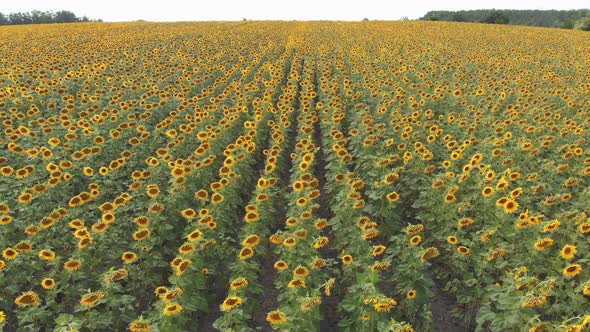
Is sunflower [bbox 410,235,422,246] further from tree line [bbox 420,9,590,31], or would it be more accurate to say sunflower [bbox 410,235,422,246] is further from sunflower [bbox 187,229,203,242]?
tree line [bbox 420,9,590,31]

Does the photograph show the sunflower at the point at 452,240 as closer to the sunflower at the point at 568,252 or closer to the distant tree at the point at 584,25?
the sunflower at the point at 568,252

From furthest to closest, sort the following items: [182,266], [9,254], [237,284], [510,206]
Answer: [510,206] < [9,254] < [182,266] < [237,284]

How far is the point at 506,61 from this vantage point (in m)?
19.7

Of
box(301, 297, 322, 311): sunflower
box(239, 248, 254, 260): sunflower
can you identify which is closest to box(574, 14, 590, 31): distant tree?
box(239, 248, 254, 260): sunflower

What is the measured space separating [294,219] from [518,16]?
115 meters

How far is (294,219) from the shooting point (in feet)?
17.7

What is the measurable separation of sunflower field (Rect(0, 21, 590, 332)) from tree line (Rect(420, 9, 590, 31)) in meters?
57.6

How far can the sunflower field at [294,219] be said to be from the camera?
14.2 feet

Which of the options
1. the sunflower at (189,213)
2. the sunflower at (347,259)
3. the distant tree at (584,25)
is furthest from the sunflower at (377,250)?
the distant tree at (584,25)

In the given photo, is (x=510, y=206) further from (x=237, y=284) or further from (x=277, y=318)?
(x=237, y=284)

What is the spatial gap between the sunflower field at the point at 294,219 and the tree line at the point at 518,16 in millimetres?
57578

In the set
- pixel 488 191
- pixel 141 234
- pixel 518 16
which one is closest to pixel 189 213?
pixel 141 234

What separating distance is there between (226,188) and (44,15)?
Result: 93.2 meters

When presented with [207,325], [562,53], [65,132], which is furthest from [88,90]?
[562,53]
